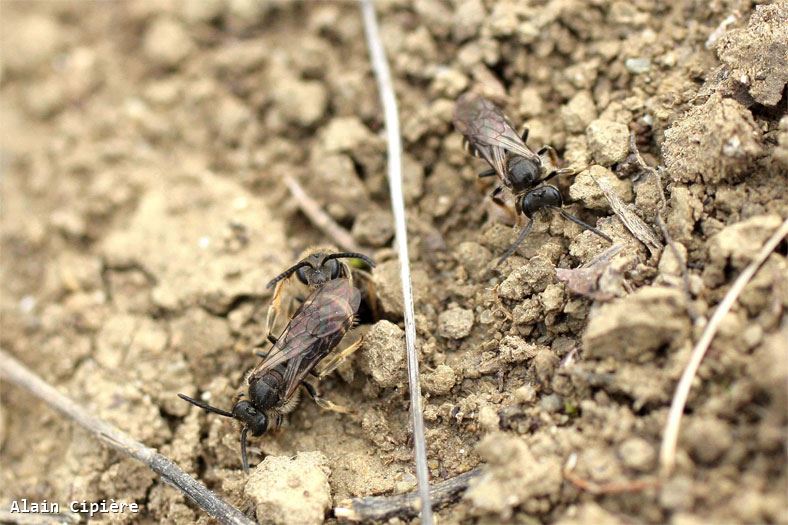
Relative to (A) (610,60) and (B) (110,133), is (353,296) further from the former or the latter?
(B) (110,133)

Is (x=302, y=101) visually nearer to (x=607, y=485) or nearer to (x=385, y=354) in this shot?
(x=385, y=354)

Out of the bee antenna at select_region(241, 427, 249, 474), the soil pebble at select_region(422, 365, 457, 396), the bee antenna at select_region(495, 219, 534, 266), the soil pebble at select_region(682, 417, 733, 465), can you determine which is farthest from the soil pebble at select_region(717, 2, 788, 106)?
the bee antenna at select_region(241, 427, 249, 474)

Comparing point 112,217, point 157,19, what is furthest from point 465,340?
point 157,19

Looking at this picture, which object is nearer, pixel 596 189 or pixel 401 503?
pixel 401 503

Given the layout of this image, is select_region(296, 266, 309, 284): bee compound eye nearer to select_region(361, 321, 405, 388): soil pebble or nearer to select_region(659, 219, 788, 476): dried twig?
select_region(361, 321, 405, 388): soil pebble

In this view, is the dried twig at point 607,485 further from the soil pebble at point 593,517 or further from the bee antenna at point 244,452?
the bee antenna at point 244,452

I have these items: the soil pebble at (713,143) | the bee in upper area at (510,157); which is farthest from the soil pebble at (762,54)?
the bee in upper area at (510,157)

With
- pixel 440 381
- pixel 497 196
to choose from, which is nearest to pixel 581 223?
pixel 497 196
